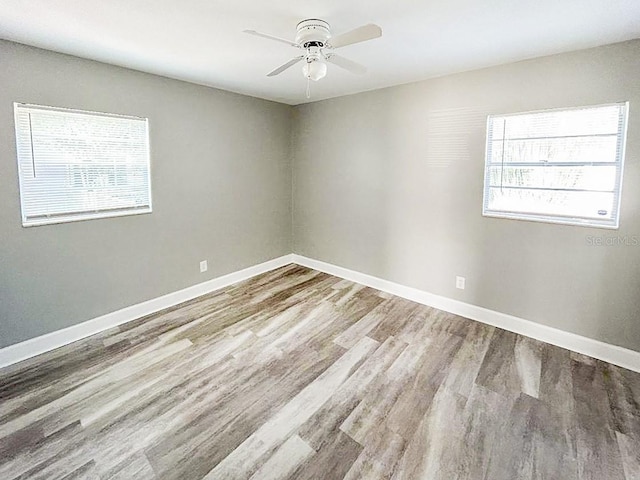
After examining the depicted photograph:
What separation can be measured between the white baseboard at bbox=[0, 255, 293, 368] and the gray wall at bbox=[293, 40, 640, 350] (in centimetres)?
148

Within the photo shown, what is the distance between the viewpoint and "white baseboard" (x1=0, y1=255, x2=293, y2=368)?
2623 mm

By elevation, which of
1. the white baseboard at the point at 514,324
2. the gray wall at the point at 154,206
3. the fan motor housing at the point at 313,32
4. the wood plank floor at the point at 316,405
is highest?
the fan motor housing at the point at 313,32

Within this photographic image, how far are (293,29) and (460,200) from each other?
7.28 ft

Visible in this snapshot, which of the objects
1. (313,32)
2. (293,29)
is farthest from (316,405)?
(293,29)

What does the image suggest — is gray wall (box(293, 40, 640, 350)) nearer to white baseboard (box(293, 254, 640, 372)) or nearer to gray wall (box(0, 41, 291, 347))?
white baseboard (box(293, 254, 640, 372))

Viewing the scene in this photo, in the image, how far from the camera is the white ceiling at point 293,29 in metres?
1.88

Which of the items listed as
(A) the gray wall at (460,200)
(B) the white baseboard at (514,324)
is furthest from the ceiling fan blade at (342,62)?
(B) the white baseboard at (514,324)

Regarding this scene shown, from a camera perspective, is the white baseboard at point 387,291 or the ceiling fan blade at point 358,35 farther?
the white baseboard at point 387,291

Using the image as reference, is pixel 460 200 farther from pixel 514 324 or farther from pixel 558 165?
pixel 514 324

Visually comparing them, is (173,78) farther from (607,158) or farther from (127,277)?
(607,158)

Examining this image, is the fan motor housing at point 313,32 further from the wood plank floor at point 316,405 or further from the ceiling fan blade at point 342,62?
the wood plank floor at point 316,405

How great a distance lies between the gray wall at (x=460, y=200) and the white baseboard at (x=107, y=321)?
4.85 ft

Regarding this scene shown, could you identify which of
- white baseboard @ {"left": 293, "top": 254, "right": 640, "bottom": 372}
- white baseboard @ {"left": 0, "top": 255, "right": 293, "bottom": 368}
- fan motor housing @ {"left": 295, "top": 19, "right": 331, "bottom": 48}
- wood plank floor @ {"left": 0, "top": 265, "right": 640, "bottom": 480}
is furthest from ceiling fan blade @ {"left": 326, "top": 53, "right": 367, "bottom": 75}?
white baseboard @ {"left": 0, "top": 255, "right": 293, "bottom": 368}

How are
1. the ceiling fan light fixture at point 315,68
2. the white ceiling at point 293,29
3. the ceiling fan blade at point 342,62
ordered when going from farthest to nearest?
the ceiling fan blade at point 342,62
the ceiling fan light fixture at point 315,68
the white ceiling at point 293,29
